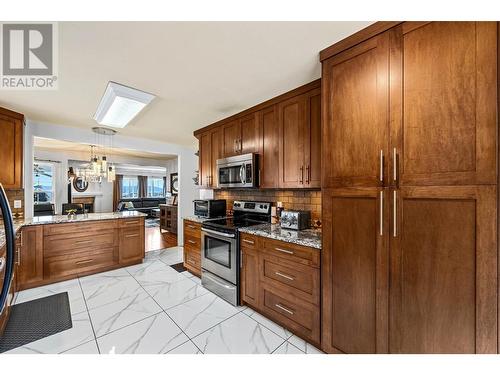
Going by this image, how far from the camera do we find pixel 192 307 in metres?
2.35

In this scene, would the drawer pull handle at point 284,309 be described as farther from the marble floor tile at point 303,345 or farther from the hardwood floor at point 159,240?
the hardwood floor at point 159,240

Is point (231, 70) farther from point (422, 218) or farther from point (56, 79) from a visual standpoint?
point (422, 218)

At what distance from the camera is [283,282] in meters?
1.96

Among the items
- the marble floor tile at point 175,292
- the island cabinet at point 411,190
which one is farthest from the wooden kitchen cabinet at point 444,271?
the marble floor tile at point 175,292

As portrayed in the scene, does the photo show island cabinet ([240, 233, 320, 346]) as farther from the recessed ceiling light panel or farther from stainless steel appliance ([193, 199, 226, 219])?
the recessed ceiling light panel

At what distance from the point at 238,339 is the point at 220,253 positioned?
95 cm

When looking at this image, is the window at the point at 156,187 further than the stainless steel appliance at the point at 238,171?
Yes

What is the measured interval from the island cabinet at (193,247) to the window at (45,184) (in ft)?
20.4

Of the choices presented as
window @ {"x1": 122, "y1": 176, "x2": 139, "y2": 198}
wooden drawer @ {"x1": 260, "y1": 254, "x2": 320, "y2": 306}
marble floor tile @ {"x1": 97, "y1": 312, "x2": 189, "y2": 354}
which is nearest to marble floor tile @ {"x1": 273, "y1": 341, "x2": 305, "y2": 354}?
wooden drawer @ {"x1": 260, "y1": 254, "x2": 320, "y2": 306}

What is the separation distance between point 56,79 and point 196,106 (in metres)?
1.37

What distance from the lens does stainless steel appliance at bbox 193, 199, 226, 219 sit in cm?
329

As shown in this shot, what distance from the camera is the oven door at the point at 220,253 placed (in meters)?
2.40

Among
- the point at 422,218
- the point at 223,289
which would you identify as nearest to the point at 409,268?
the point at 422,218
